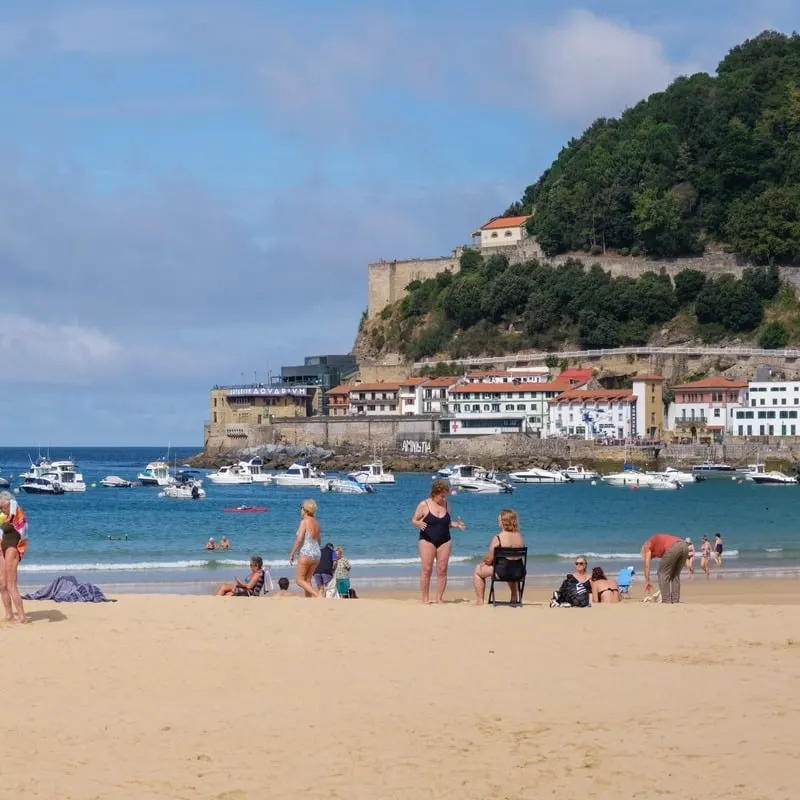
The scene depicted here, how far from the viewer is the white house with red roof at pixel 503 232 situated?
356 feet

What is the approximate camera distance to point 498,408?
95938mm

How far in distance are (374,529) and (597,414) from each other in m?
49.0

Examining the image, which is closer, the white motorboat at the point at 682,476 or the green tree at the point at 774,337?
the white motorboat at the point at 682,476

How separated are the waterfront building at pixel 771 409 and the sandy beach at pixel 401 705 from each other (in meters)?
75.2

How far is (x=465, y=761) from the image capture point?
894 centimetres

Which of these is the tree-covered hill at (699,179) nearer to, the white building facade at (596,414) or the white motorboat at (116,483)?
the white building facade at (596,414)

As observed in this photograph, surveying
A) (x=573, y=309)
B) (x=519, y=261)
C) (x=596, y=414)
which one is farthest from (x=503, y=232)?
(x=596, y=414)

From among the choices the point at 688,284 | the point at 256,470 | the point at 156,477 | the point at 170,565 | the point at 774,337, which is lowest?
the point at 170,565

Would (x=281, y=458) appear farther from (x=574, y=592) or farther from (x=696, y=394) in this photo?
(x=574, y=592)

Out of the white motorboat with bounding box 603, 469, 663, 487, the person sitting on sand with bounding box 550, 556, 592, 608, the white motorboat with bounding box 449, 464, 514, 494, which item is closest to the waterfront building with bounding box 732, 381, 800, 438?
the white motorboat with bounding box 603, 469, 663, 487

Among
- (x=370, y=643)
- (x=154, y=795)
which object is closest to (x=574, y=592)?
(x=370, y=643)

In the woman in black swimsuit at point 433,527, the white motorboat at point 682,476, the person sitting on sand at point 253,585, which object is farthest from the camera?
the white motorboat at point 682,476

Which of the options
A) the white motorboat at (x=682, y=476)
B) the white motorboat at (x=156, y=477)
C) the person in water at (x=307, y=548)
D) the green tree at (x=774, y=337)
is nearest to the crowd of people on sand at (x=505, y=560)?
the person in water at (x=307, y=548)

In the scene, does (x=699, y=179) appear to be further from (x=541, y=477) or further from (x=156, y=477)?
(x=156, y=477)
